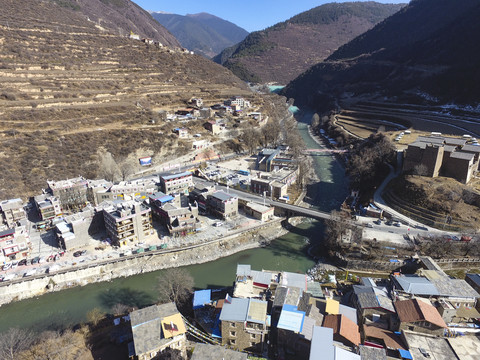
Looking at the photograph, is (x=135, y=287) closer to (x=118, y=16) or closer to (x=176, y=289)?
(x=176, y=289)

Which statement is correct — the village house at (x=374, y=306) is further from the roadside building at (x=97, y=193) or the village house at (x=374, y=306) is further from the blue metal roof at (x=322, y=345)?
the roadside building at (x=97, y=193)

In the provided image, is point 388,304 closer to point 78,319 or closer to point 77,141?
point 78,319

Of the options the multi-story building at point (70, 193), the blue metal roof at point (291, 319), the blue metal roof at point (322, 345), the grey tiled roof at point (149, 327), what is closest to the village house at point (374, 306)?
the blue metal roof at point (322, 345)

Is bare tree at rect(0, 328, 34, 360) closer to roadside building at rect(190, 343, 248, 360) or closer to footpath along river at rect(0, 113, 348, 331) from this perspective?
footpath along river at rect(0, 113, 348, 331)

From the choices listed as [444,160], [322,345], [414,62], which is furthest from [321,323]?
[414,62]

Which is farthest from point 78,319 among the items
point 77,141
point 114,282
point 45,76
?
point 45,76
